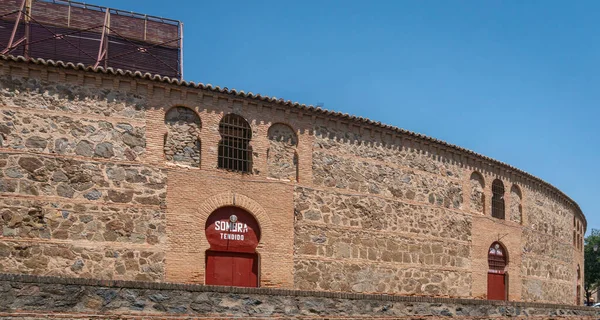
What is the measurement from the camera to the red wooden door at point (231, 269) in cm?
1788

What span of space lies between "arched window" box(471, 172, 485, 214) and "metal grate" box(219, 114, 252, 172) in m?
9.35

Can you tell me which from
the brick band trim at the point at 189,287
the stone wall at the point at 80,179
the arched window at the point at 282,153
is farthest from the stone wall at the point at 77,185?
the brick band trim at the point at 189,287

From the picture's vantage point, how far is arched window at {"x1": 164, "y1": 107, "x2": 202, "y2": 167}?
1750 centimetres

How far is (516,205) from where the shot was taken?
26.8 m

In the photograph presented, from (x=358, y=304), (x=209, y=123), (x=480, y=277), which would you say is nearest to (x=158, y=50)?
(x=209, y=123)

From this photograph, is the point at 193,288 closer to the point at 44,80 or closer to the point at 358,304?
the point at 358,304

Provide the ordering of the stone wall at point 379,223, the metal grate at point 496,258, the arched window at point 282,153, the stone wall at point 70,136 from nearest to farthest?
1. the stone wall at point 70,136
2. the arched window at point 282,153
3. the stone wall at point 379,223
4. the metal grate at point 496,258

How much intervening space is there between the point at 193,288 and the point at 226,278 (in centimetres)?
666

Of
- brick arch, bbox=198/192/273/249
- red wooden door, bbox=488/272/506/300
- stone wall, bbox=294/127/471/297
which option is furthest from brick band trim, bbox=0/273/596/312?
red wooden door, bbox=488/272/506/300

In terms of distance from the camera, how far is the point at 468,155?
2411 cm

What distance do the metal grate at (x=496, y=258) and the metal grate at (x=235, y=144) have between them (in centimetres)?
1082

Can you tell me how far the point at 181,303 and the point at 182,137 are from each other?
277 inches

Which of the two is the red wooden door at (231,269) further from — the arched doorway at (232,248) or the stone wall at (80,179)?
the stone wall at (80,179)

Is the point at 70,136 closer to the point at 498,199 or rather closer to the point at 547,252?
the point at 498,199
